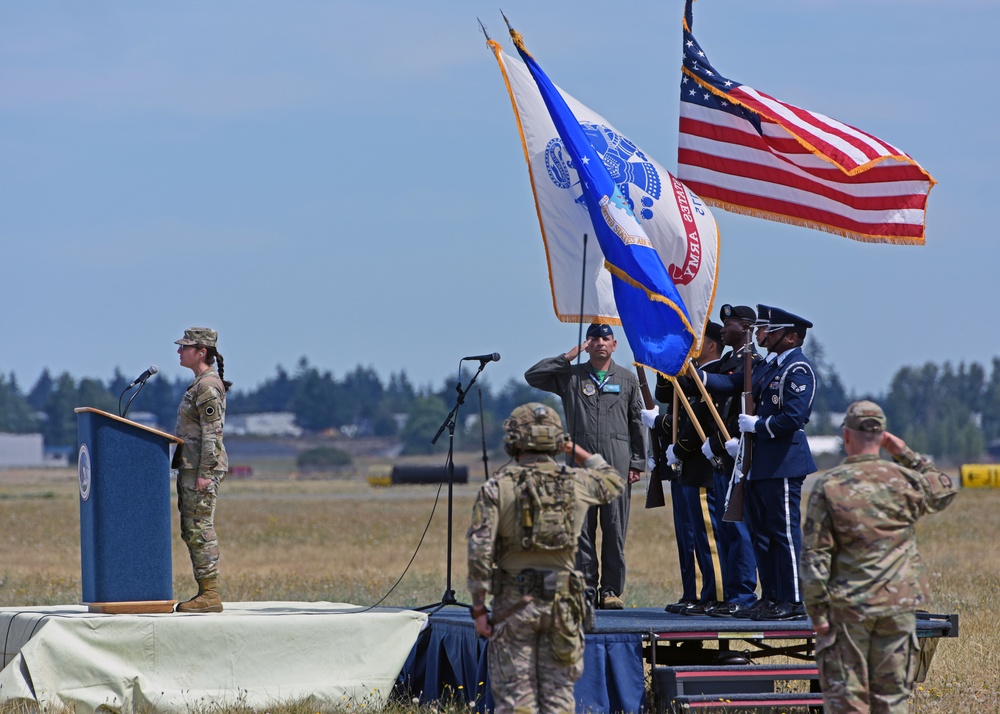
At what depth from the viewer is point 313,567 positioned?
21.3 m

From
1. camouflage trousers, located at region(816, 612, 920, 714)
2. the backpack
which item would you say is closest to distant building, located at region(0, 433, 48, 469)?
the backpack

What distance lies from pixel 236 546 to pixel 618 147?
1812 cm

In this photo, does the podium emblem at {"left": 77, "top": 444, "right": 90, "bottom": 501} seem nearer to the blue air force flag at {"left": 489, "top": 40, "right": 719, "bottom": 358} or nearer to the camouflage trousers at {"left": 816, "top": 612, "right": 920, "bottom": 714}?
the blue air force flag at {"left": 489, "top": 40, "right": 719, "bottom": 358}

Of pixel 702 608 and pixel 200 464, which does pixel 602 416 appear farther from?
pixel 200 464

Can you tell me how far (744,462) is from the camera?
917cm

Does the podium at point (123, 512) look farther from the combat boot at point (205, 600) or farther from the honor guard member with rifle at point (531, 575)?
the honor guard member with rifle at point (531, 575)

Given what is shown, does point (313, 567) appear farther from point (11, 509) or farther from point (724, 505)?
point (11, 509)

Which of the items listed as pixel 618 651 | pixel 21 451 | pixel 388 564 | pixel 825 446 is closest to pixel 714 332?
pixel 618 651

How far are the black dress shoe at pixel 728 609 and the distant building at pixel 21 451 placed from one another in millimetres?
139606

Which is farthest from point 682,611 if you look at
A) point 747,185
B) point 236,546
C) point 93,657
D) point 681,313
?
point 236,546

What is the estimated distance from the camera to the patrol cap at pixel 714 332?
10227 mm

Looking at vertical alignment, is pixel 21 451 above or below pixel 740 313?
below

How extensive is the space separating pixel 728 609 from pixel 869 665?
2.55 meters

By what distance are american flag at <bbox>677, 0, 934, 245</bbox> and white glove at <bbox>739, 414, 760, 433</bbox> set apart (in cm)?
196
